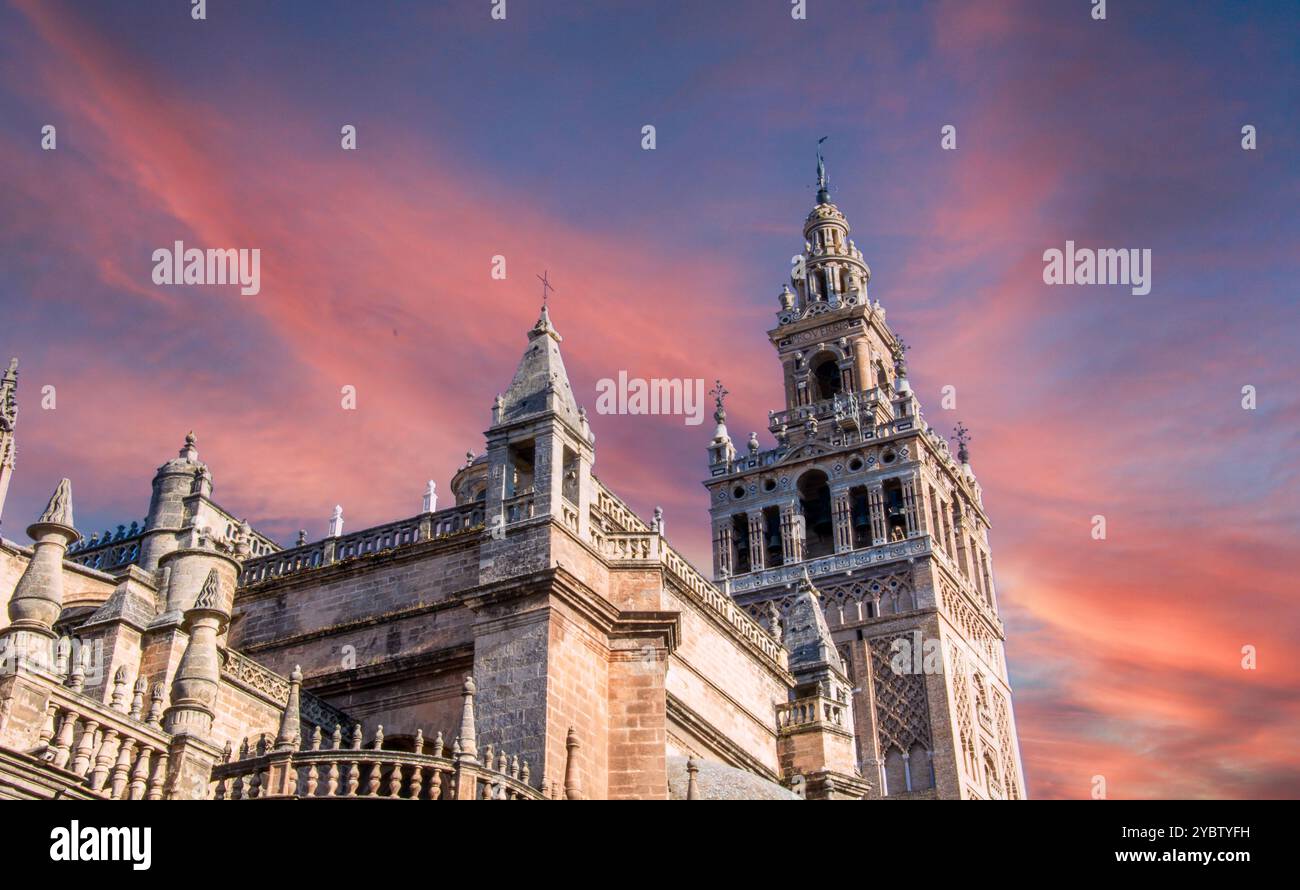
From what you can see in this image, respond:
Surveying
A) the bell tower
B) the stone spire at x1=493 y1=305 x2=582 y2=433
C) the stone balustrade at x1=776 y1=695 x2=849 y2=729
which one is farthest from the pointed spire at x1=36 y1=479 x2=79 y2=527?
the bell tower

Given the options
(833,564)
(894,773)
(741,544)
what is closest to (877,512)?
(833,564)

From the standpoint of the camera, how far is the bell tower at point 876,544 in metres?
50.7

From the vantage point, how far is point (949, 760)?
4900 cm

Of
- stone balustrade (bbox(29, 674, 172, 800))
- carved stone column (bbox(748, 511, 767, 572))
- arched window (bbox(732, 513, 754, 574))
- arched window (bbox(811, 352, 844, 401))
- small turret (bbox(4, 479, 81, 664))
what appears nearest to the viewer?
stone balustrade (bbox(29, 674, 172, 800))

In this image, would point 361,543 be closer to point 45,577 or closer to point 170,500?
point 170,500

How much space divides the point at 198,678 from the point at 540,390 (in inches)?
390

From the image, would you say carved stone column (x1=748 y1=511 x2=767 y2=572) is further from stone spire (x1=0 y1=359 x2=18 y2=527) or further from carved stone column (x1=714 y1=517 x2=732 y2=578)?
stone spire (x1=0 y1=359 x2=18 y2=527)

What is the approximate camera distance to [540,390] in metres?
24.7

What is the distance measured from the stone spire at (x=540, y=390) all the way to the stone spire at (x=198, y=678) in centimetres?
807

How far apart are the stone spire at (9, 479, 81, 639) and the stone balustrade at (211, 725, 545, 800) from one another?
10.7 ft

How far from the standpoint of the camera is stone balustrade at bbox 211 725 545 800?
17000 millimetres
